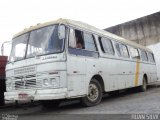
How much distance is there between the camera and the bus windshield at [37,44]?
795 centimetres

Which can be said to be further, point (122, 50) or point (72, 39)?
point (122, 50)

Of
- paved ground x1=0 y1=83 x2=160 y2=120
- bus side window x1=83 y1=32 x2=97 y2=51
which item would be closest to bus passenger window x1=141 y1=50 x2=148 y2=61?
paved ground x1=0 y1=83 x2=160 y2=120

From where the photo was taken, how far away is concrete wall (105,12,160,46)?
20.0 metres

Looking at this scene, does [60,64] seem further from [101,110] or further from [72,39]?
[101,110]

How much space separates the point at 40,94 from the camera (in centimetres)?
770

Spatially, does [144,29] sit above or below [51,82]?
above

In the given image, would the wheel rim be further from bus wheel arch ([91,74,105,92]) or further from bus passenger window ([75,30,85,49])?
bus passenger window ([75,30,85,49])

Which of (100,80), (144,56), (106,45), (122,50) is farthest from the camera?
(144,56)

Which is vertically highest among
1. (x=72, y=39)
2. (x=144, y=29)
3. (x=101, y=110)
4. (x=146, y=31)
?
(x=144, y=29)

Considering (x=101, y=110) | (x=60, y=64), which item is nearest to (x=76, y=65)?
(x=60, y=64)

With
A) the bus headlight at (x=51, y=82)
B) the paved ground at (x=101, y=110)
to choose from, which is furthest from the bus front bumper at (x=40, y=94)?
the paved ground at (x=101, y=110)

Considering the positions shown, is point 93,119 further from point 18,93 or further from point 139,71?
point 139,71

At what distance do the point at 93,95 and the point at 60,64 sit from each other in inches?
76.4

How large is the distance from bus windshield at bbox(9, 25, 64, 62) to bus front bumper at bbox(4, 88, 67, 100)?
3.64 ft
